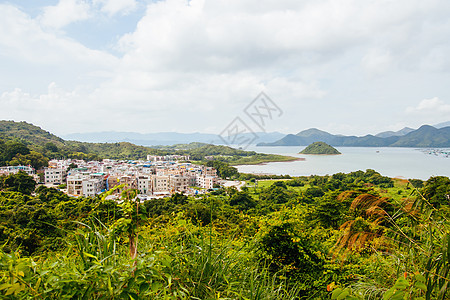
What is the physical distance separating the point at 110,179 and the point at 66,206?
1426 cm

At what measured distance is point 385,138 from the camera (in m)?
81.2

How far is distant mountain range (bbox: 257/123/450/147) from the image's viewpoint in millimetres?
61062

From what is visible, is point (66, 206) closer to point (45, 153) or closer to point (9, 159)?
point (9, 159)

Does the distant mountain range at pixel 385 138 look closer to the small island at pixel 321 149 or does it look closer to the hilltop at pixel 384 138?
the hilltop at pixel 384 138

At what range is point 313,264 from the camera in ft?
10.5

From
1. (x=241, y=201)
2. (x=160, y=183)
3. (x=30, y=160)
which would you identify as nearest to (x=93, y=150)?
(x=30, y=160)

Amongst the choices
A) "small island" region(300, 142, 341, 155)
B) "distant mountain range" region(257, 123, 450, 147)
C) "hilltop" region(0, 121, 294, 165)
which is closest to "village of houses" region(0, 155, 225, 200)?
"hilltop" region(0, 121, 294, 165)

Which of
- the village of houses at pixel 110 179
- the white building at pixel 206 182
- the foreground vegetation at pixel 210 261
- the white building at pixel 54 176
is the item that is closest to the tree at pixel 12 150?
the village of houses at pixel 110 179

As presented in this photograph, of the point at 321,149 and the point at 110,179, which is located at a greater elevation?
the point at 321,149

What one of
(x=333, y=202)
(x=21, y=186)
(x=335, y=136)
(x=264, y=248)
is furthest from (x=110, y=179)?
(x=335, y=136)

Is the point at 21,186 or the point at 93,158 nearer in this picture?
the point at 21,186

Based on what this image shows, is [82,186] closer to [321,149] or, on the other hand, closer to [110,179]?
[110,179]

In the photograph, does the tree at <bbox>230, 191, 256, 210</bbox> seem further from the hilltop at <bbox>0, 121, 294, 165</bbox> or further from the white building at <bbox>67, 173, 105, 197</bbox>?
the hilltop at <bbox>0, 121, 294, 165</bbox>

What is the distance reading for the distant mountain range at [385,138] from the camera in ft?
200
